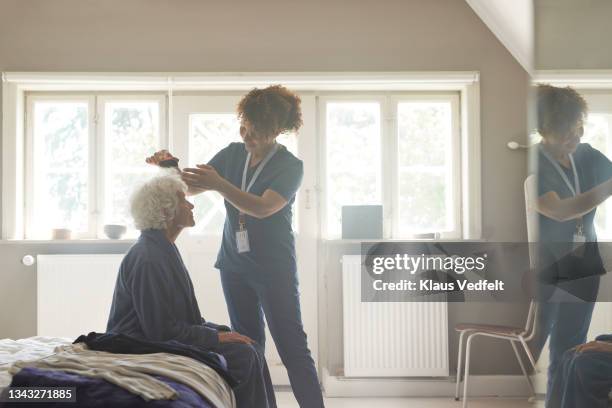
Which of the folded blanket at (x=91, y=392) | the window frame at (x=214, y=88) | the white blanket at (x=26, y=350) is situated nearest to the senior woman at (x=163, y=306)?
the white blanket at (x=26, y=350)

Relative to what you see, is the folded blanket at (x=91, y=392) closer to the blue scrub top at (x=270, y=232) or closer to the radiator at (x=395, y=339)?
the blue scrub top at (x=270, y=232)

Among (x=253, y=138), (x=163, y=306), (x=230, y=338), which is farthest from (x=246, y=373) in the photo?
(x=253, y=138)

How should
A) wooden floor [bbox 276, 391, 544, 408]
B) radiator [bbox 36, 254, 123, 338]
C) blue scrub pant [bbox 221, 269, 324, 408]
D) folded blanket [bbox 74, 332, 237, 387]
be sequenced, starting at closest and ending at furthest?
1. folded blanket [bbox 74, 332, 237, 387]
2. blue scrub pant [bbox 221, 269, 324, 408]
3. wooden floor [bbox 276, 391, 544, 408]
4. radiator [bbox 36, 254, 123, 338]

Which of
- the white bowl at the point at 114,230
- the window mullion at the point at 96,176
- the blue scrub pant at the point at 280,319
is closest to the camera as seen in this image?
the blue scrub pant at the point at 280,319

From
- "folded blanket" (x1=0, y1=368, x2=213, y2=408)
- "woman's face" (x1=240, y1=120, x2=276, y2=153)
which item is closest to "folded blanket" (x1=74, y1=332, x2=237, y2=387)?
"folded blanket" (x1=0, y1=368, x2=213, y2=408)

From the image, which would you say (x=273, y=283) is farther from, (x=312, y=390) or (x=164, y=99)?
(x=164, y=99)

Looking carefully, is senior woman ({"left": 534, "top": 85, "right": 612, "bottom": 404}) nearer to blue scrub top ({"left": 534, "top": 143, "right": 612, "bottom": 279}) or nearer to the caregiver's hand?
blue scrub top ({"left": 534, "top": 143, "right": 612, "bottom": 279})

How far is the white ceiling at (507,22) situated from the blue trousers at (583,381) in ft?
11.1

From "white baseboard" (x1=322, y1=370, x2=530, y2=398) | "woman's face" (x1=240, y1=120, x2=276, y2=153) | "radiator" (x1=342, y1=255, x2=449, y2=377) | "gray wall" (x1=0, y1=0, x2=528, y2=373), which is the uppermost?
"gray wall" (x1=0, y1=0, x2=528, y2=373)

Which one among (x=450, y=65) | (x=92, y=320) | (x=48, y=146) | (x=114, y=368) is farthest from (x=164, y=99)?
(x=114, y=368)

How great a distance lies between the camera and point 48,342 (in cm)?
218

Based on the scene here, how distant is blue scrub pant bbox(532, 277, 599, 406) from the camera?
12.9 inches

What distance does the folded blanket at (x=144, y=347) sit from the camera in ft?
5.73

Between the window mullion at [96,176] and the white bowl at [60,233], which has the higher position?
the window mullion at [96,176]
